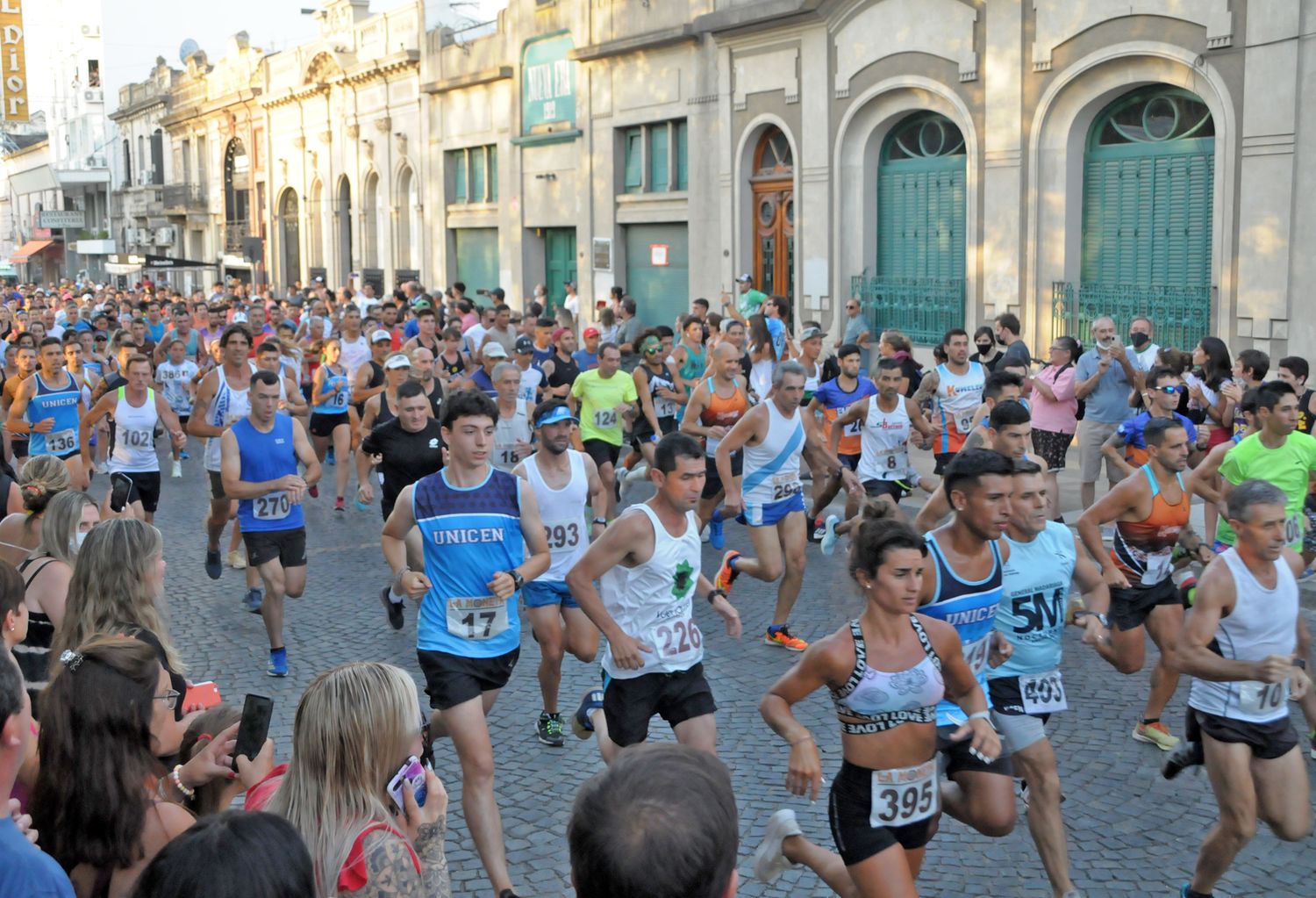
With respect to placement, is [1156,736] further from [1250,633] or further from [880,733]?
[880,733]

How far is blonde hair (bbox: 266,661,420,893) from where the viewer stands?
11.2 ft

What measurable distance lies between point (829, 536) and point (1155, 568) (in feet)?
13.8

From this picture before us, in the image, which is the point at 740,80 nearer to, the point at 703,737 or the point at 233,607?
the point at 233,607

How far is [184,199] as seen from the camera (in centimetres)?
5797

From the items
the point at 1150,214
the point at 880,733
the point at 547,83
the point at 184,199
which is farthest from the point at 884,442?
the point at 184,199

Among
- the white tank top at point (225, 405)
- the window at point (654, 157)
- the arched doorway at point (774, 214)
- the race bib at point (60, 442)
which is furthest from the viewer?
the window at point (654, 157)

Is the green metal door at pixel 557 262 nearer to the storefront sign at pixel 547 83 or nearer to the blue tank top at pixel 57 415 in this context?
the storefront sign at pixel 547 83

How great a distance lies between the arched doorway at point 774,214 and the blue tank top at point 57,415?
510 inches

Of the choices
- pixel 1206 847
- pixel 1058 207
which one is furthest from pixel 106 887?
pixel 1058 207

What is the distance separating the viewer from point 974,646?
17.3 feet

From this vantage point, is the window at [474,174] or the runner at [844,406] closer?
the runner at [844,406]

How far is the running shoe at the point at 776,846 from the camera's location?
4669 mm

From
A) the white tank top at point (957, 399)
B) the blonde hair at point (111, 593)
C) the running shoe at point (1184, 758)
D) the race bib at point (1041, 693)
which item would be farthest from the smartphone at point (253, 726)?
the white tank top at point (957, 399)

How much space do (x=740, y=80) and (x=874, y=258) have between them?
4.37m
